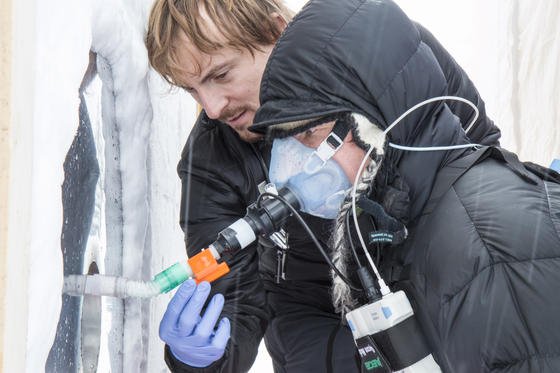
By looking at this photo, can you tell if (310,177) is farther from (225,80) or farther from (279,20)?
(279,20)

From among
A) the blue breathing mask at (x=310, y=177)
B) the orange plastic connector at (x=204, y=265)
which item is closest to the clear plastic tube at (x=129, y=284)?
the orange plastic connector at (x=204, y=265)

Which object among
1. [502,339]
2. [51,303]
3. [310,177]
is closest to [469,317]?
[502,339]

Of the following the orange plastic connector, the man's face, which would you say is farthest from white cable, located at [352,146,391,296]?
the man's face

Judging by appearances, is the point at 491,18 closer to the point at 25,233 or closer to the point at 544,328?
the point at 544,328

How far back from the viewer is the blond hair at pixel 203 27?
152 cm

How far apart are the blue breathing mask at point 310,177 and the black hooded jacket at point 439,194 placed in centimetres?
9

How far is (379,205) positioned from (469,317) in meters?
0.27

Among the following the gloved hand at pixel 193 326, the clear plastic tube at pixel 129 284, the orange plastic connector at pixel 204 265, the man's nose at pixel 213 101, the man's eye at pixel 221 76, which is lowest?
the gloved hand at pixel 193 326

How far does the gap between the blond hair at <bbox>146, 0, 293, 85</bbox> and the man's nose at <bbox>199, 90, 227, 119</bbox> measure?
8cm

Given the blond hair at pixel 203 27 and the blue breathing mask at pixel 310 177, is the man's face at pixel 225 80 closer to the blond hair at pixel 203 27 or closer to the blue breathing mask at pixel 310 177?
the blond hair at pixel 203 27

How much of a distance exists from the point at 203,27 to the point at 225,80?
13 centimetres

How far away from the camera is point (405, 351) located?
108cm

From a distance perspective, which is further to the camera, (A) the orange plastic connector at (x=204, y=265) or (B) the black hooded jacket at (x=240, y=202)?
(B) the black hooded jacket at (x=240, y=202)

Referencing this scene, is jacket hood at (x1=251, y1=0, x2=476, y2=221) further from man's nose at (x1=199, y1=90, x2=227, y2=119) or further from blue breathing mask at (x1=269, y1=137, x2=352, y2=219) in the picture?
man's nose at (x1=199, y1=90, x2=227, y2=119)
